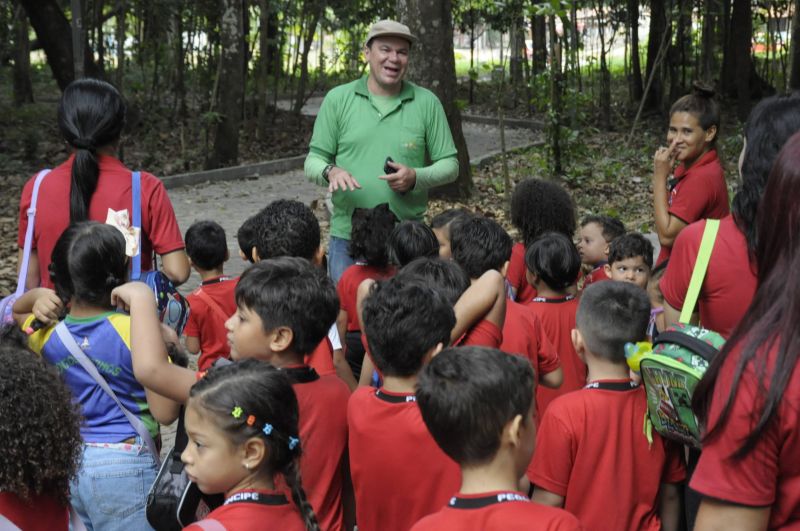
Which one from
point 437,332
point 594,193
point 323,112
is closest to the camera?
point 437,332

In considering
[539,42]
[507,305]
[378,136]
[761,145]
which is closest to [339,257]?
[378,136]

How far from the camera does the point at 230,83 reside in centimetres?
1508

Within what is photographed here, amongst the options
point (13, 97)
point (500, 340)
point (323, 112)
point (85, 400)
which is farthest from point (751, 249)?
point (13, 97)

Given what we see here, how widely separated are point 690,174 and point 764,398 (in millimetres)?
2954

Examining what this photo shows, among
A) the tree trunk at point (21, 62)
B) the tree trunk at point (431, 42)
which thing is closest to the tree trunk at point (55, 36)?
the tree trunk at point (21, 62)

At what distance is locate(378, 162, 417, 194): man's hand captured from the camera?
4953mm

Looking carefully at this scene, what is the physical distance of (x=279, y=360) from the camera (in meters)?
3.24

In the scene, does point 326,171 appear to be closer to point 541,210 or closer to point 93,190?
point 541,210

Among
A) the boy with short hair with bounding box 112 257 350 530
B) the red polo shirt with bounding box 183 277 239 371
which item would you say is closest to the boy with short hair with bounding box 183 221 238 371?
the red polo shirt with bounding box 183 277 239 371

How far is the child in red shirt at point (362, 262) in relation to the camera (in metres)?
4.73

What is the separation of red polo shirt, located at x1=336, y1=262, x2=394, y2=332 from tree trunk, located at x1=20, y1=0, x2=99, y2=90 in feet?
40.5

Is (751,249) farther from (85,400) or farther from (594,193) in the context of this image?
(594,193)

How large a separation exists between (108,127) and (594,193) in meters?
9.71

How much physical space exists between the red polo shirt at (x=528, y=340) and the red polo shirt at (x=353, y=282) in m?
0.86
